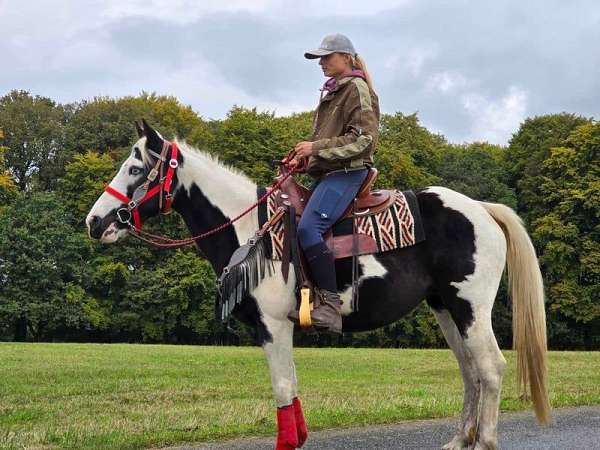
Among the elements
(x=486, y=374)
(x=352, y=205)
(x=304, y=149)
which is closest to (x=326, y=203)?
(x=352, y=205)

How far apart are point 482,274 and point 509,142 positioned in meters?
48.7

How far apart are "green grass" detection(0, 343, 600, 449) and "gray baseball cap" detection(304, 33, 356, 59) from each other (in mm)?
4137

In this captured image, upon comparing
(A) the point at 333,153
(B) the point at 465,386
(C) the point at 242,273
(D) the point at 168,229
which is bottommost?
(B) the point at 465,386

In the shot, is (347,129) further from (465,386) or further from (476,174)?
(476,174)

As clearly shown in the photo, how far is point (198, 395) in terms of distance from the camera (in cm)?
1217

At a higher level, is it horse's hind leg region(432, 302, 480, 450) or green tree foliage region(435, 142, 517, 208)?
green tree foliage region(435, 142, 517, 208)

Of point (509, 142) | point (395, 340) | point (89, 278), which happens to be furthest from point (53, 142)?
point (509, 142)

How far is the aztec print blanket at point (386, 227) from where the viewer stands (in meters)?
6.31

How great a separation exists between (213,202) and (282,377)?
1715 millimetres

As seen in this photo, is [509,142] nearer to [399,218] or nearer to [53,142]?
[53,142]

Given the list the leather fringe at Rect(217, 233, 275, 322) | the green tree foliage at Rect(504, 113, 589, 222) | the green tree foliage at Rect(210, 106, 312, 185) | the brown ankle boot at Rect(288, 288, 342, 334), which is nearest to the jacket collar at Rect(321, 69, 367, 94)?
the leather fringe at Rect(217, 233, 275, 322)

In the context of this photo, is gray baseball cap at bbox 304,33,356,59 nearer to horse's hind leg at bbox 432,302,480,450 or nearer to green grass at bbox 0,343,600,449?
horse's hind leg at bbox 432,302,480,450

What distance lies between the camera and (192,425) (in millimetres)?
8172

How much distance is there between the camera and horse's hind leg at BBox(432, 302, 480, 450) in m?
6.72
